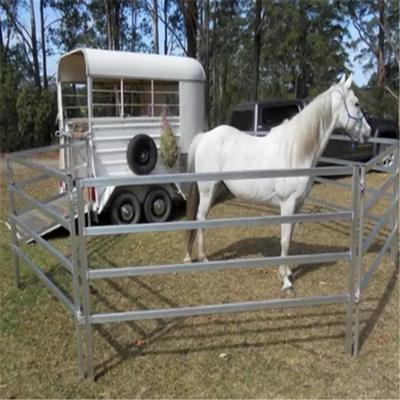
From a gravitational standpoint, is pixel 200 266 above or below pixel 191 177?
below

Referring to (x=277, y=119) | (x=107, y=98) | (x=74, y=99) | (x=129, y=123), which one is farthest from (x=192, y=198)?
(x=74, y=99)

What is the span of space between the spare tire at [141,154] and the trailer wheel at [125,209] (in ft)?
1.28

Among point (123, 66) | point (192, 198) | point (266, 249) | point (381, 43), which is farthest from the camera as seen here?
point (381, 43)

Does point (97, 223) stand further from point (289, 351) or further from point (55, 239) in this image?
point (289, 351)

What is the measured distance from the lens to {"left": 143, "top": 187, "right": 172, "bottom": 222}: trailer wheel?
6.53 metres

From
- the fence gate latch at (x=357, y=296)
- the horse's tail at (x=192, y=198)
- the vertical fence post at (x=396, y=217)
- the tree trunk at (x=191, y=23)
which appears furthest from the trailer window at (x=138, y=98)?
the tree trunk at (x=191, y=23)

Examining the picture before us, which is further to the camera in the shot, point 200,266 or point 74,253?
point 200,266

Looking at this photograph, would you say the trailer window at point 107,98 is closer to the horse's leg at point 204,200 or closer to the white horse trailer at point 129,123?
the white horse trailer at point 129,123

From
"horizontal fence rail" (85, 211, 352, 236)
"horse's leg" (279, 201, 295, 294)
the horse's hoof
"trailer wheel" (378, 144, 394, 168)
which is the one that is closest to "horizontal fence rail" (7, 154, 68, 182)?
"horizontal fence rail" (85, 211, 352, 236)

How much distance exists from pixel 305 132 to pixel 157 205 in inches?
124

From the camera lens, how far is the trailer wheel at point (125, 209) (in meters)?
6.23

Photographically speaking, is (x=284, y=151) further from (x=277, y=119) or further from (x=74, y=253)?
(x=277, y=119)

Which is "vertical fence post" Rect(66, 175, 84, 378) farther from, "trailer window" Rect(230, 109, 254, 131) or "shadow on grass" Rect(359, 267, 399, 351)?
"trailer window" Rect(230, 109, 254, 131)

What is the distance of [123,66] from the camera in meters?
6.30
